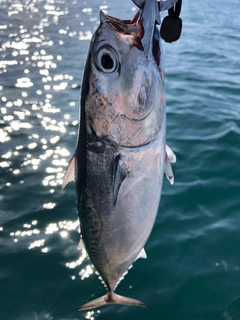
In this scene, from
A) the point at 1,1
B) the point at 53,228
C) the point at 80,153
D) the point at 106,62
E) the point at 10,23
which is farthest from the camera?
the point at 1,1

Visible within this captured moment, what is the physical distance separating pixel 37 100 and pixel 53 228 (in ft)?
16.0

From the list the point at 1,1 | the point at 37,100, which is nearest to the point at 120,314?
the point at 37,100

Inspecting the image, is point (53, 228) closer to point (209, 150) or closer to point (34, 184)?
point (34, 184)

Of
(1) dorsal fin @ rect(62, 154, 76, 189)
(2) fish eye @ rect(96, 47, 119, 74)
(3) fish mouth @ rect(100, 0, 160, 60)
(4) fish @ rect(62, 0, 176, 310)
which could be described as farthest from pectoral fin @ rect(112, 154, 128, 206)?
(3) fish mouth @ rect(100, 0, 160, 60)

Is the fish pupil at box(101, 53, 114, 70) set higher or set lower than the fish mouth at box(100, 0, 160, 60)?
lower

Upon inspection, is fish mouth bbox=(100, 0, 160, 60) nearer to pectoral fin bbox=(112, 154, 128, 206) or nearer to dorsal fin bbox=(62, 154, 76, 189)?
pectoral fin bbox=(112, 154, 128, 206)

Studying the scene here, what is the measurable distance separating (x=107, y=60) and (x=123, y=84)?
155mm

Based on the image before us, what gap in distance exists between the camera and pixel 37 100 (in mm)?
9281

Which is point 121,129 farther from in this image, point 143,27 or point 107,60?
point 143,27

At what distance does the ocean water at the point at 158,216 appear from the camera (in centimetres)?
419

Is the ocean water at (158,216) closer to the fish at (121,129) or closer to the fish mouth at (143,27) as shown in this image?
the fish at (121,129)

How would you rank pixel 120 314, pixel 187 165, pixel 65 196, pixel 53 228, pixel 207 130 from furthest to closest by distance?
pixel 207 130 → pixel 187 165 → pixel 65 196 → pixel 53 228 → pixel 120 314

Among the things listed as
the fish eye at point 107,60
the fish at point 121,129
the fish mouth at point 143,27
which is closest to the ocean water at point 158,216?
the fish at point 121,129

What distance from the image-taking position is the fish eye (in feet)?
6.75
